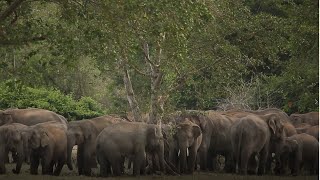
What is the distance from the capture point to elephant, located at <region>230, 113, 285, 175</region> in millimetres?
21438

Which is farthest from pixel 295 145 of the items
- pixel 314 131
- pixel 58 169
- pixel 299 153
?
pixel 58 169

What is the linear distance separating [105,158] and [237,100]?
19.4 m

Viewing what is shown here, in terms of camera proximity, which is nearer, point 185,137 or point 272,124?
point 185,137

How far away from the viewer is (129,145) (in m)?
20.4

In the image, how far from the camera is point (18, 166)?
21234 millimetres

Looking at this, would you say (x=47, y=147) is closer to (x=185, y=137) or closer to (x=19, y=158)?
(x=19, y=158)

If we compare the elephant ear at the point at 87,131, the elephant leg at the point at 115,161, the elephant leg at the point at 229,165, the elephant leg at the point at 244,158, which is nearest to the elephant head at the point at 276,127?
the elephant leg at the point at 244,158

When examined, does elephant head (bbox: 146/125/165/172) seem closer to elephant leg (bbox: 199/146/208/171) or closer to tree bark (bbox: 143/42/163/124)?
tree bark (bbox: 143/42/163/124)

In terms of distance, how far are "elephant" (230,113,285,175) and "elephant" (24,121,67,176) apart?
5122 millimetres

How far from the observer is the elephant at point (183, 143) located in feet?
70.5

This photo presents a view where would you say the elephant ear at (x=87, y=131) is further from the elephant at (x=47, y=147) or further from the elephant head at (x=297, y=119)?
the elephant head at (x=297, y=119)

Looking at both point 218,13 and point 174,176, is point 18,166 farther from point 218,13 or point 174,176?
point 218,13

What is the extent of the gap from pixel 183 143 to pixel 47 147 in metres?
3.94

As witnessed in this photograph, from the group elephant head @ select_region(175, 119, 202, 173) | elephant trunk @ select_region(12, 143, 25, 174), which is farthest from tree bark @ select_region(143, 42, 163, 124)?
elephant trunk @ select_region(12, 143, 25, 174)
